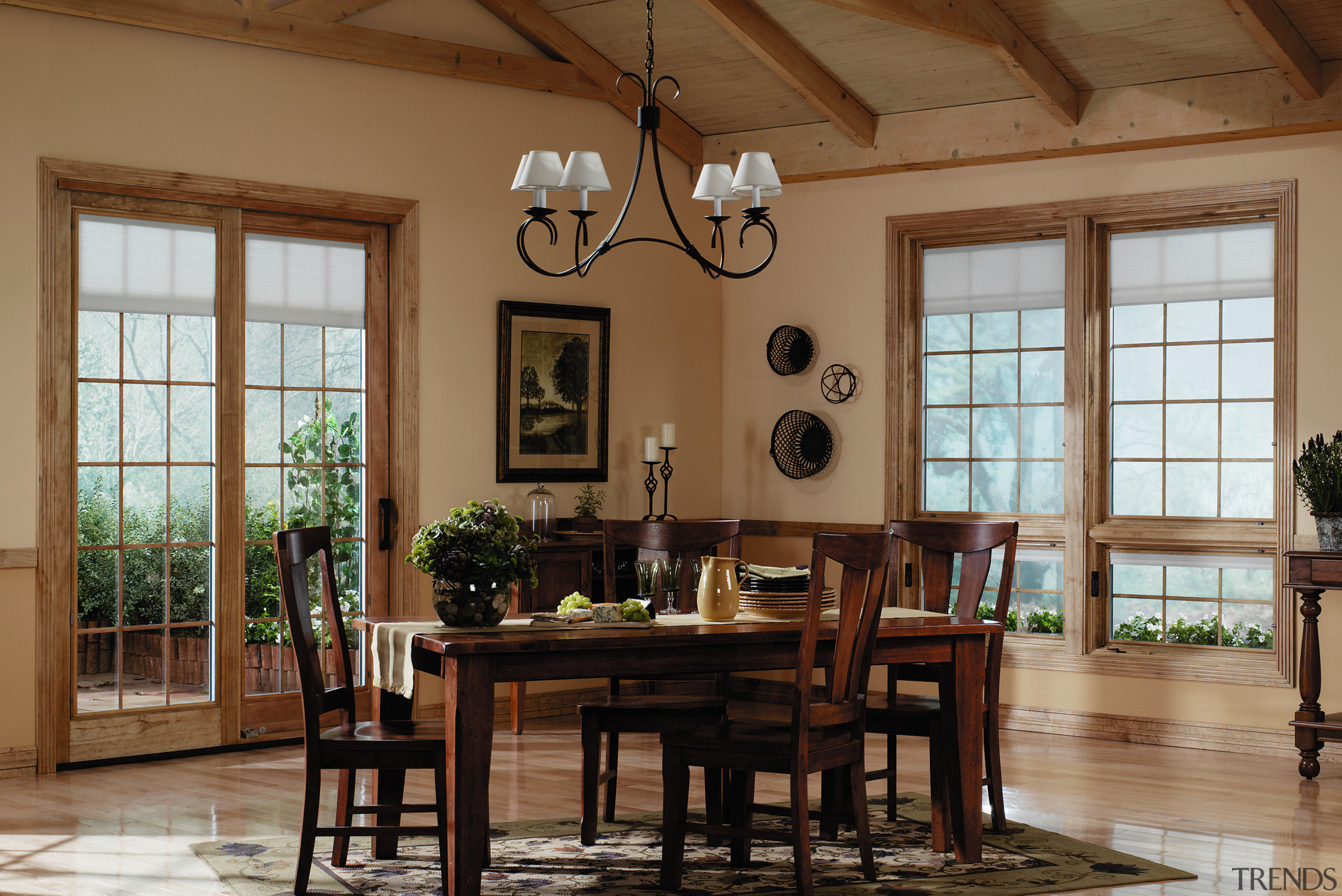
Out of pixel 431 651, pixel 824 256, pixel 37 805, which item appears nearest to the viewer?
pixel 431 651

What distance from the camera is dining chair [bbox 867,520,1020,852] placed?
4.04 m

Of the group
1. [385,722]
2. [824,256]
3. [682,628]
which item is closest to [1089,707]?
[824,256]

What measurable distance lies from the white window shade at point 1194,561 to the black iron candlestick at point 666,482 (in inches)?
86.2

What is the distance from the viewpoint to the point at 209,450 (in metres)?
5.71

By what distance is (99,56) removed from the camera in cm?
536

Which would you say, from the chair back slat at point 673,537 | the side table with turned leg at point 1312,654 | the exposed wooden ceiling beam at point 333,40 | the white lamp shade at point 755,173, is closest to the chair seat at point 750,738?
the chair back slat at point 673,537

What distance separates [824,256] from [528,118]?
165 centimetres

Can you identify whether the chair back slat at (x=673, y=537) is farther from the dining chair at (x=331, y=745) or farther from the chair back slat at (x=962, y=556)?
the dining chair at (x=331, y=745)

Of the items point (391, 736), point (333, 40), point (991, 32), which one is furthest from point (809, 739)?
point (333, 40)

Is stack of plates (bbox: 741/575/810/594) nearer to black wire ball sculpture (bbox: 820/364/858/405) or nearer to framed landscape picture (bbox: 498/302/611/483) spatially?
framed landscape picture (bbox: 498/302/611/483)

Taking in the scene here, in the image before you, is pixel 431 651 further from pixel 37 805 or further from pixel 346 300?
pixel 346 300

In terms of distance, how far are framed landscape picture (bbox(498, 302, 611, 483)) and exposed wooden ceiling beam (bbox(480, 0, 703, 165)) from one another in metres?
1.06

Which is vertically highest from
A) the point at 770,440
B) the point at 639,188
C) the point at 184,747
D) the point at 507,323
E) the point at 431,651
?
the point at 639,188

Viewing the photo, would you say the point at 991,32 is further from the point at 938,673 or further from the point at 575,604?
the point at 575,604
